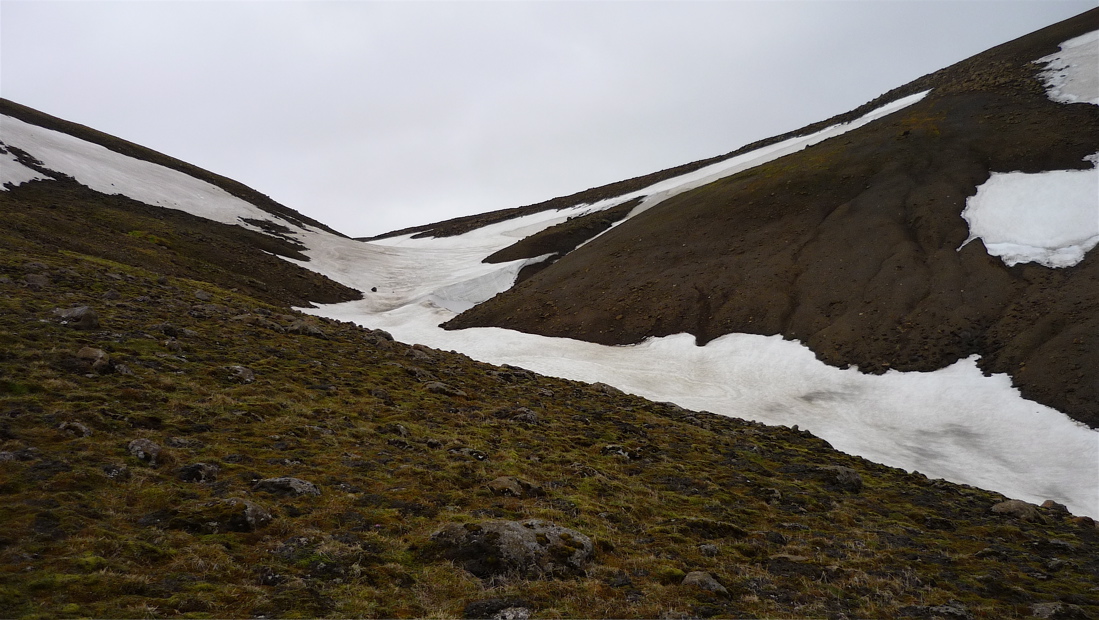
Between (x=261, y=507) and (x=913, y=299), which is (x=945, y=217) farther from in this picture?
(x=261, y=507)

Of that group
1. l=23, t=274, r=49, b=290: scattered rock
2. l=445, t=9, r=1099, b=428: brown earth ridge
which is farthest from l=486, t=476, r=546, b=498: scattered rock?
l=445, t=9, r=1099, b=428: brown earth ridge

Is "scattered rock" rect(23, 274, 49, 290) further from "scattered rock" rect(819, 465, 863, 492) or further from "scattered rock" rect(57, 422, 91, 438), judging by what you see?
"scattered rock" rect(819, 465, 863, 492)

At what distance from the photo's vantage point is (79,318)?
18688 millimetres

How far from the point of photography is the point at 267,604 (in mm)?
8594

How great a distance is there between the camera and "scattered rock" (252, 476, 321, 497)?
1224cm

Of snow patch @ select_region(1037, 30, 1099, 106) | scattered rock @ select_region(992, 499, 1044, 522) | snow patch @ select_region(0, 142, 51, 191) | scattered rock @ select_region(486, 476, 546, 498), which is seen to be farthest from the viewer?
snow patch @ select_region(1037, 30, 1099, 106)

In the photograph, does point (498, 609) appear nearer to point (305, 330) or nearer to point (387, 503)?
point (387, 503)

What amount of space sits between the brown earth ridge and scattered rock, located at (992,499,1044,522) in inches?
571

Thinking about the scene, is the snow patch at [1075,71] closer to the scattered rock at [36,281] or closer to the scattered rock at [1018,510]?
the scattered rock at [1018,510]

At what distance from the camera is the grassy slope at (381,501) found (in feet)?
30.4

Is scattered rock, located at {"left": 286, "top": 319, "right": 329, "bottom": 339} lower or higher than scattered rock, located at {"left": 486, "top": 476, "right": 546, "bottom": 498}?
higher

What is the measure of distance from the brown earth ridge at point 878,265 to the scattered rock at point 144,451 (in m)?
35.7

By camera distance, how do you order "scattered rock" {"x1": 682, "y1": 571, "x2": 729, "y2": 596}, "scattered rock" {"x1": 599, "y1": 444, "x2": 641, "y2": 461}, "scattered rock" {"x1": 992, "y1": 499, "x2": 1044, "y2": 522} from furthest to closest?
"scattered rock" {"x1": 599, "y1": 444, "x2": 641, "y2": 461} < "scattered rock" {"x1": 992, "y1": 499, "x2": 1044, "y2": 522} < "scattered rock" {"x1": 682, "y1": 571, "x2": 729, "y2": 596}

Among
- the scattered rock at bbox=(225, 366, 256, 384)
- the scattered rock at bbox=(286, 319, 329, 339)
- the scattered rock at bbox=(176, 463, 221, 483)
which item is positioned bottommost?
the scattered rock at bbox=(176, 463, 221, 483)
